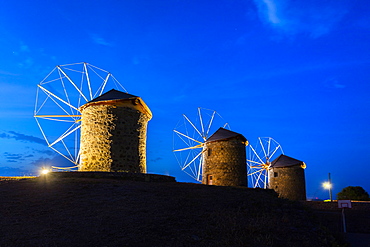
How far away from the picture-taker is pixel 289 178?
3262 cm

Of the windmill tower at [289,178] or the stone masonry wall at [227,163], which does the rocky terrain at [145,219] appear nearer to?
the stone masonry wall at [227,163]

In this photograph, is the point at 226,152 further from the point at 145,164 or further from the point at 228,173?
the point at 145,164

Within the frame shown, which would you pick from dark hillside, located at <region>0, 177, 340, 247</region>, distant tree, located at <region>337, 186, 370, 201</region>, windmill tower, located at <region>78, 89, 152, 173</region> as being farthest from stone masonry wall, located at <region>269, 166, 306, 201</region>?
dark hillside, located at <region>0, 177, 340, 247</region>

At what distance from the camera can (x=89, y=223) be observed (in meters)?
6.73

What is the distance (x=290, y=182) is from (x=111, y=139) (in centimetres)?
2365

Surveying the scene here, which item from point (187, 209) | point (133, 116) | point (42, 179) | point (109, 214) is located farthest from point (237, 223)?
point (133, 116)

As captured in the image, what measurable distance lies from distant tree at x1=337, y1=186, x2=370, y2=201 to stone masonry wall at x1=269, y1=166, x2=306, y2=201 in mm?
10771

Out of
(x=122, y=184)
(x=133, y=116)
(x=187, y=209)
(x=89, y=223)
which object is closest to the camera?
(x=89, y=223)

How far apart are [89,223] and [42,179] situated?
678 cm

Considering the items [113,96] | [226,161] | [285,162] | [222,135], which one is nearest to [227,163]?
[226,161]

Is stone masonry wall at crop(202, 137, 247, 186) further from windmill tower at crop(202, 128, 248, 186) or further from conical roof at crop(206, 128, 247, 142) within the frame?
conical roof at crop(206, 128, 247, 142)

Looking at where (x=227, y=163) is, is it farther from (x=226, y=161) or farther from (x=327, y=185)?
(x=327, y=185)

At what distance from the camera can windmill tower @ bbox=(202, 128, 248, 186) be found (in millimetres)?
25438

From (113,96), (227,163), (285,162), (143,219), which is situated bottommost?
(143,219)
